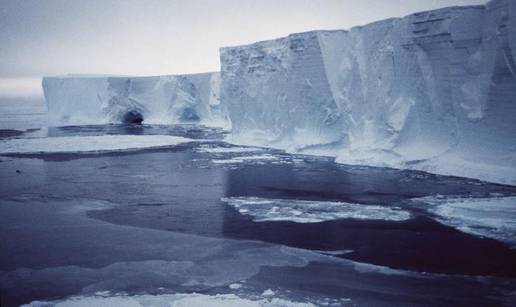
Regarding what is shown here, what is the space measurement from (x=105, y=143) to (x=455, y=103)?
12.7m

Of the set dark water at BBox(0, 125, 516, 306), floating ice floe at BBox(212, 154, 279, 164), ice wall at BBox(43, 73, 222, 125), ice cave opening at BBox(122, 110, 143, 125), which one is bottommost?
dark water at BBox(0, 125, 516, 306)

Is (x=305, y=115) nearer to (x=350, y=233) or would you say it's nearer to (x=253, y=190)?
(x=253, y=190)

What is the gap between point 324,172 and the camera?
11.8 meters

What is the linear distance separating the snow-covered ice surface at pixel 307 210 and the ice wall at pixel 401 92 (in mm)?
3627

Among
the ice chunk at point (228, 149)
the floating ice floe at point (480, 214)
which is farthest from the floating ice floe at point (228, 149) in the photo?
the floating ice floe at point (480, 214)

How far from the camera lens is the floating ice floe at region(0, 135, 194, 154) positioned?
16703mm

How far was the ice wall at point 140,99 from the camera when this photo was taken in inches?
1267

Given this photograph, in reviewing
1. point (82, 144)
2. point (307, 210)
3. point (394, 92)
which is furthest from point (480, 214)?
point (82, 144)

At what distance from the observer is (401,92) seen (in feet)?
41.9

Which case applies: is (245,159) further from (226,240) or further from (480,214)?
(226,240)

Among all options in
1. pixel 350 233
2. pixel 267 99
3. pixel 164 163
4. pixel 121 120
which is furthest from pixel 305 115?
pixel 121 120

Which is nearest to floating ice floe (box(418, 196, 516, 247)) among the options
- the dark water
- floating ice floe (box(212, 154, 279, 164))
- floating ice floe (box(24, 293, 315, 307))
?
the dark water

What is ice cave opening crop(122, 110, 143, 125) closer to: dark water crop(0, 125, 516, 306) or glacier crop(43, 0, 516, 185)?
glacier crop(43, 0, 516, 185)

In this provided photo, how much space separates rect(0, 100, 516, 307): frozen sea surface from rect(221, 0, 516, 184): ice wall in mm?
1203
